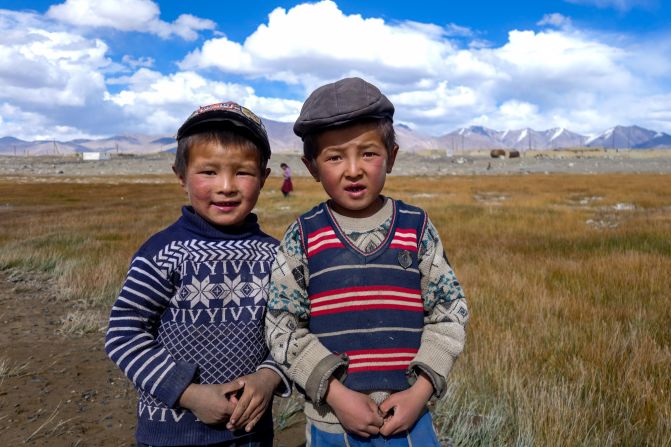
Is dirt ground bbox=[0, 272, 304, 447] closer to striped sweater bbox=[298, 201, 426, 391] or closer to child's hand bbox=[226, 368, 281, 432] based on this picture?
child's hand bbox=[226, 368, 281, 432]

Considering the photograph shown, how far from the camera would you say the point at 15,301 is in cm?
582

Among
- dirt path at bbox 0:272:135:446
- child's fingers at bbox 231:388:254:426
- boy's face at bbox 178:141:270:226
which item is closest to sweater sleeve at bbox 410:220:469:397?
child's fingers at bbox 231:388:254:426

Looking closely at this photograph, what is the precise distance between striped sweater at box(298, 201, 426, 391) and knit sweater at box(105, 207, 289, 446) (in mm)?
281

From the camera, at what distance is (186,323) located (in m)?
1.84

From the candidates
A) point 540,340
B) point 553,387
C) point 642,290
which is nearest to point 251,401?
point 553,387

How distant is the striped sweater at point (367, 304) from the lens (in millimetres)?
1719

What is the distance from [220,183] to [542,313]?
12.1ft

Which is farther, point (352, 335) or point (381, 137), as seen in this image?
point (381, 137)

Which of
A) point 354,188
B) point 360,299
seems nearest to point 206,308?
point 360,299

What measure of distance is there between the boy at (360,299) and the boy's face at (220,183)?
272 mm

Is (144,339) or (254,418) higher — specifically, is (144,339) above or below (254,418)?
above

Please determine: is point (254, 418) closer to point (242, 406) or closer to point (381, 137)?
point (242, 406)

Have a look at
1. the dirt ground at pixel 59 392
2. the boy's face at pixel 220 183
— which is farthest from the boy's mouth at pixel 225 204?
the dirt ground at pixel 59 392

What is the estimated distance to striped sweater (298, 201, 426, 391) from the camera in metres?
1.72
